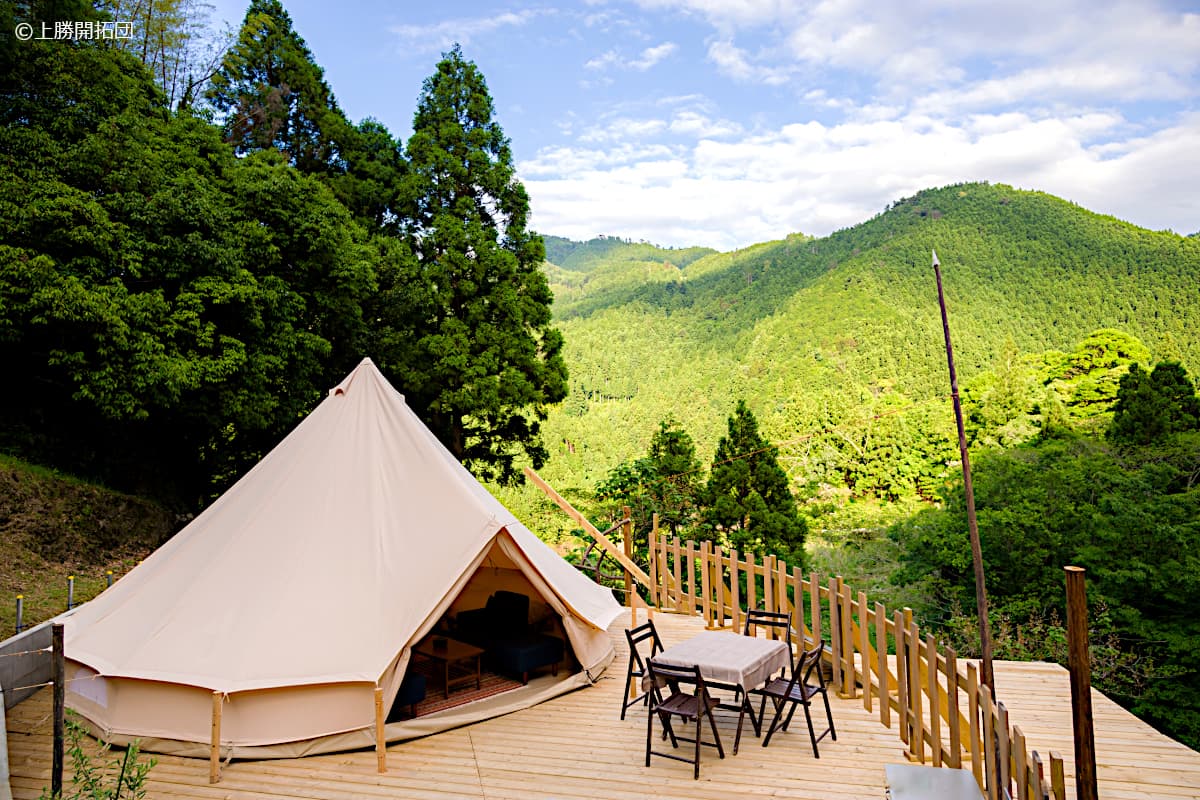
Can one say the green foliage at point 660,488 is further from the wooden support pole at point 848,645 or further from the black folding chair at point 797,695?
the black folding chair at point 797,695

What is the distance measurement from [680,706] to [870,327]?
1587 inches

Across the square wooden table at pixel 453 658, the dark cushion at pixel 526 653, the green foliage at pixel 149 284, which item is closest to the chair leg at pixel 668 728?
the dark cushion at pixel 526 653

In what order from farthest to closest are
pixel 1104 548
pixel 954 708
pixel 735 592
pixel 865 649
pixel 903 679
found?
pixel 1104 548 < pixel 735 592 < pixel 865 649 < pixel 903 679 < pixel 954 708

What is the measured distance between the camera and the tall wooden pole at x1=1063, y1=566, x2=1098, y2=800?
11.4ft

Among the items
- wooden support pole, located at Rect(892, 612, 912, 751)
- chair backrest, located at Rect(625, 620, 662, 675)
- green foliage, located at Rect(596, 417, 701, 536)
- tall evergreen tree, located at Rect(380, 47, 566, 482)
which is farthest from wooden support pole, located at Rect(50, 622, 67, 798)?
tall evergreen tree, located at Rect(380, 47, 566, 482)

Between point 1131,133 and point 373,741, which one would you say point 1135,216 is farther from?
point 373,741

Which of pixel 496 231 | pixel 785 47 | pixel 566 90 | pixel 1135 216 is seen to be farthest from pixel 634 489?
pixel 1135 216

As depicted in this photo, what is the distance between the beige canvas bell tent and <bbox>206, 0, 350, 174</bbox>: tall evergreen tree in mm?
13769

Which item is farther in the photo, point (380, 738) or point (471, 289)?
point (471, 289)

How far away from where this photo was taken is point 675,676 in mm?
5055

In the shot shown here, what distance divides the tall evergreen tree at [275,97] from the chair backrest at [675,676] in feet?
54.2

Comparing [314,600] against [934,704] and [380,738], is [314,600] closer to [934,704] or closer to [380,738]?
[380,738]

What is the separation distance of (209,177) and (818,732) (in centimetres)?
1323

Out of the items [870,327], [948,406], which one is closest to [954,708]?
[948,406]
